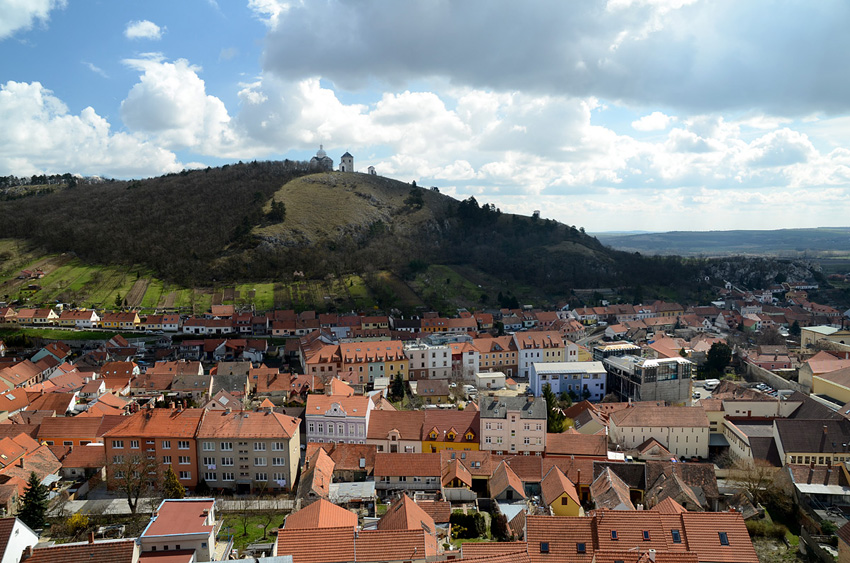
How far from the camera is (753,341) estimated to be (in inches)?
2798

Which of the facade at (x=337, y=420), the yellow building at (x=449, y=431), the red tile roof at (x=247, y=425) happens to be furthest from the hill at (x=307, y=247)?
the red tile roof at (x=247, y=425)

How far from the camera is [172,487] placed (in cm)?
2773

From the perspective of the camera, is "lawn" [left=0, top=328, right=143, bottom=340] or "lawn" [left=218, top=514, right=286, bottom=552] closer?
"lawn" [left=218, top=514, right=286, bottom=552]

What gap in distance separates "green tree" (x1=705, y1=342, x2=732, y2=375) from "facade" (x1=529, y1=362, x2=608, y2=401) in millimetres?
11966

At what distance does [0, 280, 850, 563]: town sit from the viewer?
20859 mm

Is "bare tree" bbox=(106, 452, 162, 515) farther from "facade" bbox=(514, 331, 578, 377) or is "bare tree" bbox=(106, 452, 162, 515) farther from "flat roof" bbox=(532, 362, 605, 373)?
"facade" bbox=(514, 331, 578, 377)

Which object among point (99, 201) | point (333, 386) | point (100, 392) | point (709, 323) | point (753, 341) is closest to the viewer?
point (333, 386)

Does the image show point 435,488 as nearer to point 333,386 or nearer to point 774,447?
point 333,386

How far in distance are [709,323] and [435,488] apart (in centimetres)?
6340

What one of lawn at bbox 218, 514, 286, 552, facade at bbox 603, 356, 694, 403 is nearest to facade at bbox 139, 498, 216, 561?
lawn at bbox 218, 514, 286, 552

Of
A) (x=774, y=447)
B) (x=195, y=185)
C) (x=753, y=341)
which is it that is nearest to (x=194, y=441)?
(x=774, y=447)

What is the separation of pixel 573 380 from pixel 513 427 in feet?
58.8

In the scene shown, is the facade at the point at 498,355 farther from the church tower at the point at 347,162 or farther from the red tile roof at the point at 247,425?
the church tower at the point at 347,162

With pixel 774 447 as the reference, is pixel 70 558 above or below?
above
